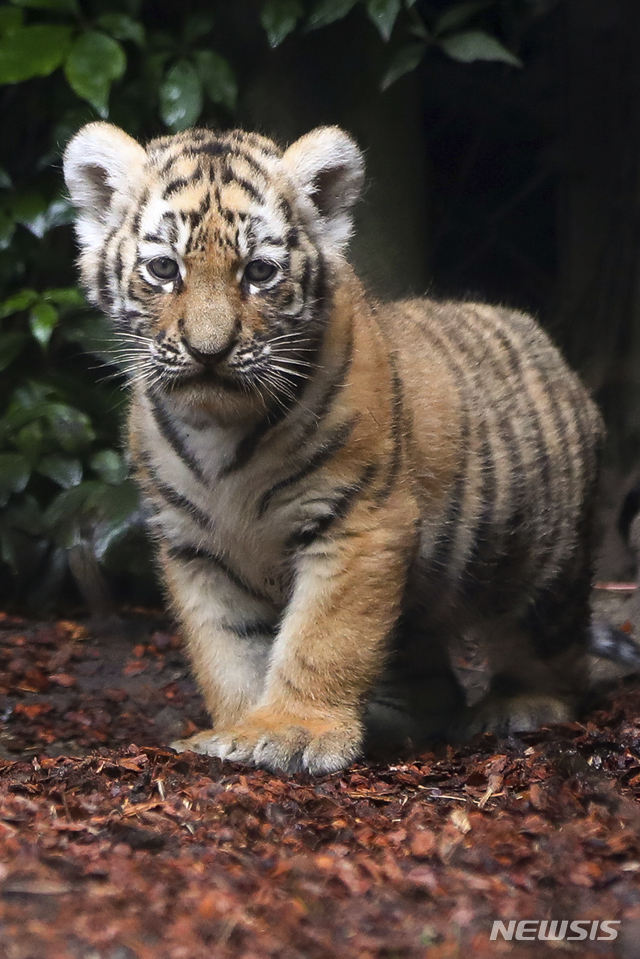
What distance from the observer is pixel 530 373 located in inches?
150

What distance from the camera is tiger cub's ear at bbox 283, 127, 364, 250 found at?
9.91ft

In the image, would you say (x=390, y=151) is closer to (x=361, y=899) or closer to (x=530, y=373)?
(x=530, y=373)

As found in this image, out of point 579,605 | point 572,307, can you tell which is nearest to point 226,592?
point 579,605

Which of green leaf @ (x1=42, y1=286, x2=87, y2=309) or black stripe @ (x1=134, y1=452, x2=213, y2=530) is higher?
green leaf @ (x1=42, y1=286, x2=87, y2=309)

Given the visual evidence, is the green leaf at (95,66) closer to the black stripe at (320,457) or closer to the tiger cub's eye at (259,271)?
the tiger cub's eye at (259,271)

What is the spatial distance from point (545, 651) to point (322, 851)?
1752 millimetres

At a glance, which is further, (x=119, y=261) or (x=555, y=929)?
(x=119, y=261)

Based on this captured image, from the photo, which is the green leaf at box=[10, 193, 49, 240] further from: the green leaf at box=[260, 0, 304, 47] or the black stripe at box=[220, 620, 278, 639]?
the black stripe at box=[220, 620, 278, 639]

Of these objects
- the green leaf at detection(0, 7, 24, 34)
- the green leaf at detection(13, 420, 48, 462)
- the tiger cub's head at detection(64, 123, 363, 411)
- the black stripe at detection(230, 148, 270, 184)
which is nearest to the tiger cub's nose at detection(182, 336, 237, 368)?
the tiger cub's head at detection(64, 123, 363, 411)

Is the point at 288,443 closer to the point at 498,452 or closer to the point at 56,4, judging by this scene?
the point at 498,452

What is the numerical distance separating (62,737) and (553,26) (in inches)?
147

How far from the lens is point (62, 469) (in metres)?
4.48

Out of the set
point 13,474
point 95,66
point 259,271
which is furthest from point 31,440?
point 259,271

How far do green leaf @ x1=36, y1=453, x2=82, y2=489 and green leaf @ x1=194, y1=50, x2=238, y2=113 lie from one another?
141 centimetres
